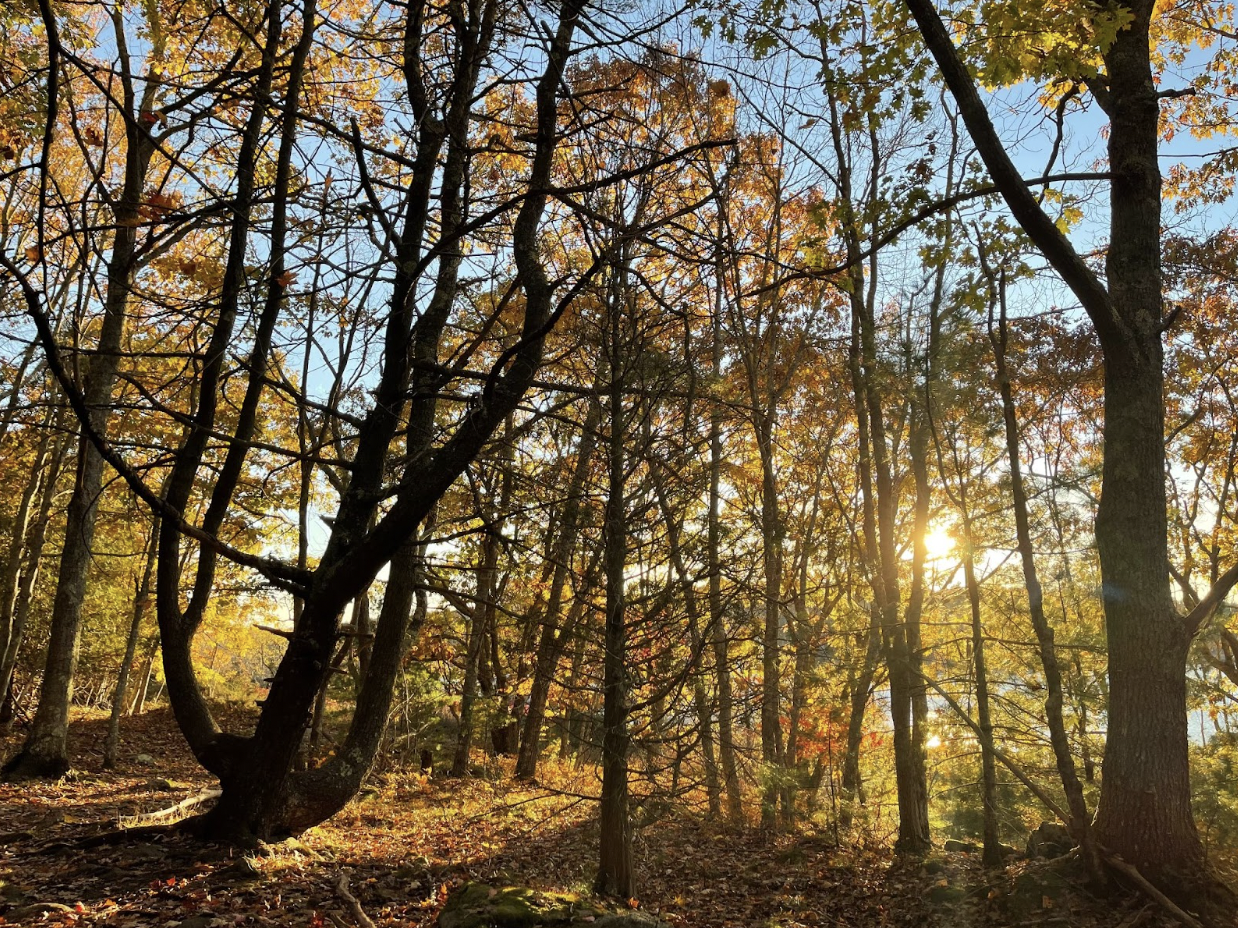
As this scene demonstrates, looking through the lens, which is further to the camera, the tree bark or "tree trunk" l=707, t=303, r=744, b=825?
"tree trunk" l=707, t=303, r=744, b=825

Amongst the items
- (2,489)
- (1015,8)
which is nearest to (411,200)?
(1015,8)

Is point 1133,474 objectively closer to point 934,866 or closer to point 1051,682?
point 1051,682

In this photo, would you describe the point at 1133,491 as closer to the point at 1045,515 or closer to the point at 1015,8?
the point at 1015,8

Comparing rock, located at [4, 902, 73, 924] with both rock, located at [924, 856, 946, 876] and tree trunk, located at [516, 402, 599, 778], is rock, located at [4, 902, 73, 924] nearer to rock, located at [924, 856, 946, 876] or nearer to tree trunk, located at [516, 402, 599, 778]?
tree trunk, located at [516, 402, 599, 778]

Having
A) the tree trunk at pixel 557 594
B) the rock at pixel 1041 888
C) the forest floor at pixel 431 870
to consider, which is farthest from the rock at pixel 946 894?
the tree trunk at pixel 557 594

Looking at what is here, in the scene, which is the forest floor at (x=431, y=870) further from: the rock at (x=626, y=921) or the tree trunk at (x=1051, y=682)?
the rock at (x=626, y=921)

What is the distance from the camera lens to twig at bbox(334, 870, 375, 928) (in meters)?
4.21

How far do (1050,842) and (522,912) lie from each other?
17.9ft

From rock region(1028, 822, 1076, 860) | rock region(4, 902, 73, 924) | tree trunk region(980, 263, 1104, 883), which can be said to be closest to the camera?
rock region(4, 902, 73, 924)

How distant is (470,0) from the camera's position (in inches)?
185

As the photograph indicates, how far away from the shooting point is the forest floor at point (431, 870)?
13.9ft

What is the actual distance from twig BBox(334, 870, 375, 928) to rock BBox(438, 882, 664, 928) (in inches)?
16.9

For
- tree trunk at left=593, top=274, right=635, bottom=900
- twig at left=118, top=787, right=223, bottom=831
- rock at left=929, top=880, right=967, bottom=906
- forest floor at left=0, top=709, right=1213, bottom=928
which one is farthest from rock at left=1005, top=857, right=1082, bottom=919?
twig at left=118, top=787, right=223, bottom=831

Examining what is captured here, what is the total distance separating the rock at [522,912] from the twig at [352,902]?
1.41 feet
